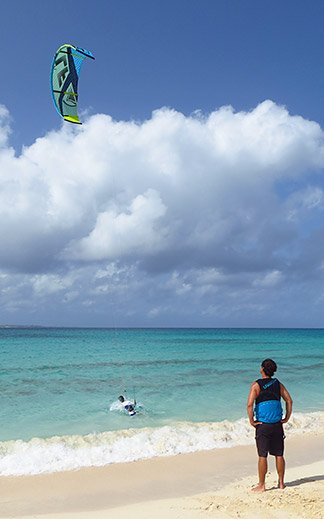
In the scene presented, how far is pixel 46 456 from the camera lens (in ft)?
28.0

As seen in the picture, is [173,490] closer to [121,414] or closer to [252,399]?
[252,399]

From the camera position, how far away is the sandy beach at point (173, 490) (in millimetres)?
5622

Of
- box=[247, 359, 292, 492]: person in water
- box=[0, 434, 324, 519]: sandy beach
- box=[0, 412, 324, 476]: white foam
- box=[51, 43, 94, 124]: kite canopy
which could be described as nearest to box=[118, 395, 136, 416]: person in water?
box=[0, 412, 324, 476]: white foam

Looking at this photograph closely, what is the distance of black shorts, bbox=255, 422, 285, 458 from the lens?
6078 millimetres

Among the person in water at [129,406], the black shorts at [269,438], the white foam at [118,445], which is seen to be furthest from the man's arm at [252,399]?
the person in water at [129,406]

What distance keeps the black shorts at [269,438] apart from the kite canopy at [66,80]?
957cm

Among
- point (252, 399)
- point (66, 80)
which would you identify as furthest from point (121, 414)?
point (66, 80)

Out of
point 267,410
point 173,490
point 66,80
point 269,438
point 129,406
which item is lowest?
point 173,490

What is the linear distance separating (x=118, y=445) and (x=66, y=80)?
32.4 feet

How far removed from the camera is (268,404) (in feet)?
19.8

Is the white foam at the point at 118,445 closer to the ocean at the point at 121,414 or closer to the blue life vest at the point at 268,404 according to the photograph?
the ocean at the point at 121,414

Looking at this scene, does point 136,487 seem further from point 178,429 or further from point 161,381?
point 161,381

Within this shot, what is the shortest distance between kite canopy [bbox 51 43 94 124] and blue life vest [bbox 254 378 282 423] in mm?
9251

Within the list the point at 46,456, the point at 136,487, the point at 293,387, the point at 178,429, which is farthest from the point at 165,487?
the point at 293,387
